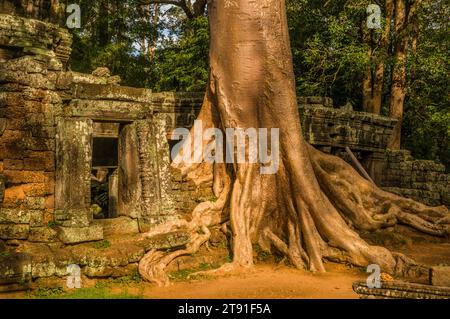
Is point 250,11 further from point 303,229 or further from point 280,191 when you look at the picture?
point 303,229

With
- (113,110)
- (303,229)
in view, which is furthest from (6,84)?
(303,229)

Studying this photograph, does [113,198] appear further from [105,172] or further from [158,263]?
[158,263]

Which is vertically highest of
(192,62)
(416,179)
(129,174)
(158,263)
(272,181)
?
(192,62)

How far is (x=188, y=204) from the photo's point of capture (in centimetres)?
720

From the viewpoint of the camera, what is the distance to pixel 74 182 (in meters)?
5.62

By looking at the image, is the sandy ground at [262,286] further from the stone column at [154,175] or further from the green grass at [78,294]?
the stone column at [154,175]

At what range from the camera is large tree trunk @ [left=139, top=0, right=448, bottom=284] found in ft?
21.3

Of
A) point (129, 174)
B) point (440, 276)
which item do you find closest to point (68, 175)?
point (129, 174)

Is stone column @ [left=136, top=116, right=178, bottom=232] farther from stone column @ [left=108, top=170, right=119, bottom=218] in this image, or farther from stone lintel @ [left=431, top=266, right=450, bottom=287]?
stone column @ [left=108, top=170, right=119, bottom=218]

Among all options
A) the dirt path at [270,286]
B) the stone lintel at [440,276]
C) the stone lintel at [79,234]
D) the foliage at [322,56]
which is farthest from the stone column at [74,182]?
the foliage at [322,56]

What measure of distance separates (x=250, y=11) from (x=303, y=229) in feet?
10.7

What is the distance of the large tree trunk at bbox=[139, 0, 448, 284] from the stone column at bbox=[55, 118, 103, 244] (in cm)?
93

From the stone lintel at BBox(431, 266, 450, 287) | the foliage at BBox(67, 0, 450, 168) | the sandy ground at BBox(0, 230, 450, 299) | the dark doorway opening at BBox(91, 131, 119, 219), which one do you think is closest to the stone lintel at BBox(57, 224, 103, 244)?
the sandy ground at BBox(0, 230, 450, 299)

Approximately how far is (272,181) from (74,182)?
2.82 metres
